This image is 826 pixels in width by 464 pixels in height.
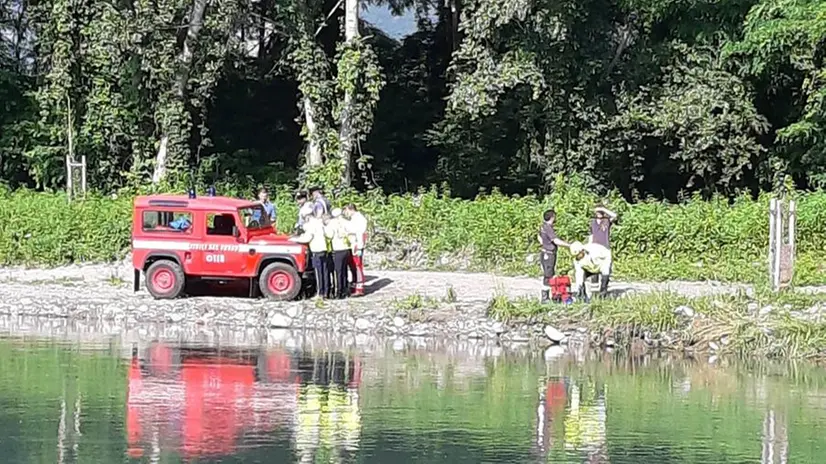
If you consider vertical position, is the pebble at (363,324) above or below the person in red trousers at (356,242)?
below

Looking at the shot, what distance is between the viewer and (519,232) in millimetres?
30969

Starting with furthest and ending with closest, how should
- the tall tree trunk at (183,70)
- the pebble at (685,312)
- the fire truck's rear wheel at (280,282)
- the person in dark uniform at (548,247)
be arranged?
the tall tree trunk at (183,70)
the fire truck's rear wheel at (280,282)
the person in dark uniform at (548,247)
the pebble at (685,312)

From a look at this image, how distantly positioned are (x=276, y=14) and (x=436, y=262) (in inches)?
529

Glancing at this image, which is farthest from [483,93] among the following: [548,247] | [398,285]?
[548,247]

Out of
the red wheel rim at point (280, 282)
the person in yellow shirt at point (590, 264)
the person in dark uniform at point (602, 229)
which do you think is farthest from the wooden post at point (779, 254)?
the red wheel rim at point (280, 282)

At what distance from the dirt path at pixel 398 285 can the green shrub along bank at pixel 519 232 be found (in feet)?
3.83

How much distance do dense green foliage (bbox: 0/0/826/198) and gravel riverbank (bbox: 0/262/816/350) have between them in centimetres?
1142

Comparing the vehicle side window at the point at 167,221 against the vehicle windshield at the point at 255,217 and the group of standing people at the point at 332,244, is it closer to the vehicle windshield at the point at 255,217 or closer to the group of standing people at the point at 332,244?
the vehicle windshield at the point at 255,217

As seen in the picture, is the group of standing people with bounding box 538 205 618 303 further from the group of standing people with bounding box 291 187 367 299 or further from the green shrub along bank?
the green shrub along bank

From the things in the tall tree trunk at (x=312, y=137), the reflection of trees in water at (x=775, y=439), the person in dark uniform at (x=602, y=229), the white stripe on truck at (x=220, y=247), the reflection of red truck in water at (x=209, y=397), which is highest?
the tall tree trunk at (x=312, y=137)

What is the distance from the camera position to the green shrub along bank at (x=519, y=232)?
96.9ft

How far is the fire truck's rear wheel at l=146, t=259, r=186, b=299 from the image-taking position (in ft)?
82.5

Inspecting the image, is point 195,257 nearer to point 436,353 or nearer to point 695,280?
point 436,353

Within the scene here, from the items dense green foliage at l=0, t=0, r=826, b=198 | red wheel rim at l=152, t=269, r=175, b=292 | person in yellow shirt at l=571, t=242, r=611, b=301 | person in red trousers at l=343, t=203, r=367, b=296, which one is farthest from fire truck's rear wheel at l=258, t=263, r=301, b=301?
dense green foliage at l=0, t=0, r=826, b=198
